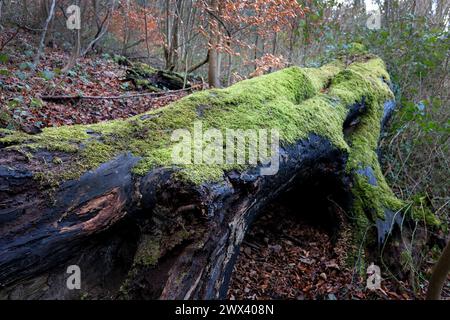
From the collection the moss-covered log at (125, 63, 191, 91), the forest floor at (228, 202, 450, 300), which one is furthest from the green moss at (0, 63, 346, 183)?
the moss-covered log at (125, 63, 191, 91)

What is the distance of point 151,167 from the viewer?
2.29 metres

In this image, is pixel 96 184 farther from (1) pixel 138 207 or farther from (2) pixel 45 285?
(2) pixel 45 285

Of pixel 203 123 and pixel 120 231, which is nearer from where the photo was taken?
pixel 120 231

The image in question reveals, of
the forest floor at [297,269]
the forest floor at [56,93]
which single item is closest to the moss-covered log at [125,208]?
the forest floor at [56,93]

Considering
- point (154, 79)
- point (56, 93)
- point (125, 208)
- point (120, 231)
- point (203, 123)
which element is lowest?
point (120, 231)

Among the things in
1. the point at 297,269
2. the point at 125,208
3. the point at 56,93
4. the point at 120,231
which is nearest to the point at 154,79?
the point at 56,93

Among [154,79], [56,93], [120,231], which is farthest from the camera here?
[154,79]

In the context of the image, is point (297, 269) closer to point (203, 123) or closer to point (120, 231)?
point (203, 123)

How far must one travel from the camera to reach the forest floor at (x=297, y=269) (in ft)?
9.91

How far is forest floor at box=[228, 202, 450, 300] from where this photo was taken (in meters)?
3.02

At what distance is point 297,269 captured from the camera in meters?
3.32

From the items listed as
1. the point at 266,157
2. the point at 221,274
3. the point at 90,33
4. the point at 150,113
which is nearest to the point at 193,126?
the point at 150,113

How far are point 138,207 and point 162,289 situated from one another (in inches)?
21.9

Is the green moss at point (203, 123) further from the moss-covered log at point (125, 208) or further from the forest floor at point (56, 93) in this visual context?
the forest floor at point (56, 93)
